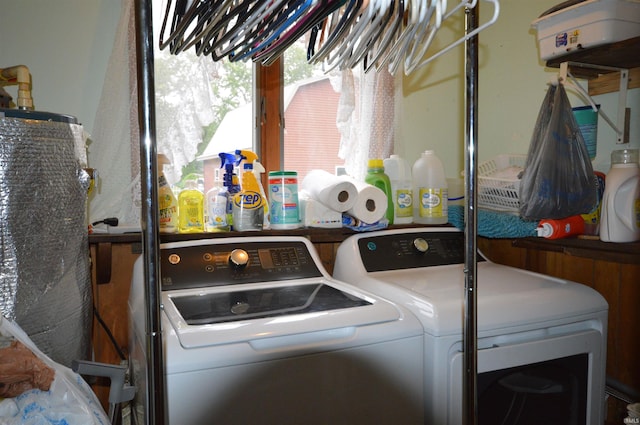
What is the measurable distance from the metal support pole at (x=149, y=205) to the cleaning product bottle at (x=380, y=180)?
1.30 metres

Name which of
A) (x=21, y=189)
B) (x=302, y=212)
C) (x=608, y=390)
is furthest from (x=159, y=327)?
(x=608, y=390)

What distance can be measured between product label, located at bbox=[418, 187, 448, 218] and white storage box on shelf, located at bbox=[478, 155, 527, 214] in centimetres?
15

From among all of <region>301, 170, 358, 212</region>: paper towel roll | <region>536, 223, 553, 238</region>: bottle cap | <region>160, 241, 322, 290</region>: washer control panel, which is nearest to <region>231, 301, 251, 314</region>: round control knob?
<region>160, 241, 322, 290</region>: washer control panel

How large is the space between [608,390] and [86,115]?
6.65 ft

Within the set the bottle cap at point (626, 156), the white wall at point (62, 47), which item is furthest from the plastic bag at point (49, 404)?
the bottle cap at point (626, 156)

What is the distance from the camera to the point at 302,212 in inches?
72.9

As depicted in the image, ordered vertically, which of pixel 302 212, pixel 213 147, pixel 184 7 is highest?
pixel 184 7

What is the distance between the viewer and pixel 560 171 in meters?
1.60

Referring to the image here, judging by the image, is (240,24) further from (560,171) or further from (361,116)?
(361,116)

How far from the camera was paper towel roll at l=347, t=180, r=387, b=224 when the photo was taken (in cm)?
178

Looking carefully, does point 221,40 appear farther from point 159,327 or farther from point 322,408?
point 322,408

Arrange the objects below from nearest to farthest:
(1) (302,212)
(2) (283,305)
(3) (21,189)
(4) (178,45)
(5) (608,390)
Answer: (4) (178,45)
(3) (21,189)
(2) (283,305)
(5) (608,390)
(1) (302,212)

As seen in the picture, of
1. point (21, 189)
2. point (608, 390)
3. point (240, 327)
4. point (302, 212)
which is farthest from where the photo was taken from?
point (302, 212)

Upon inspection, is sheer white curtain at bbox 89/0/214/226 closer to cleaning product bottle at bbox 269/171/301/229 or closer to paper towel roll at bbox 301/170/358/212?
cleaning product bottle at bbox 269/171/301/229
